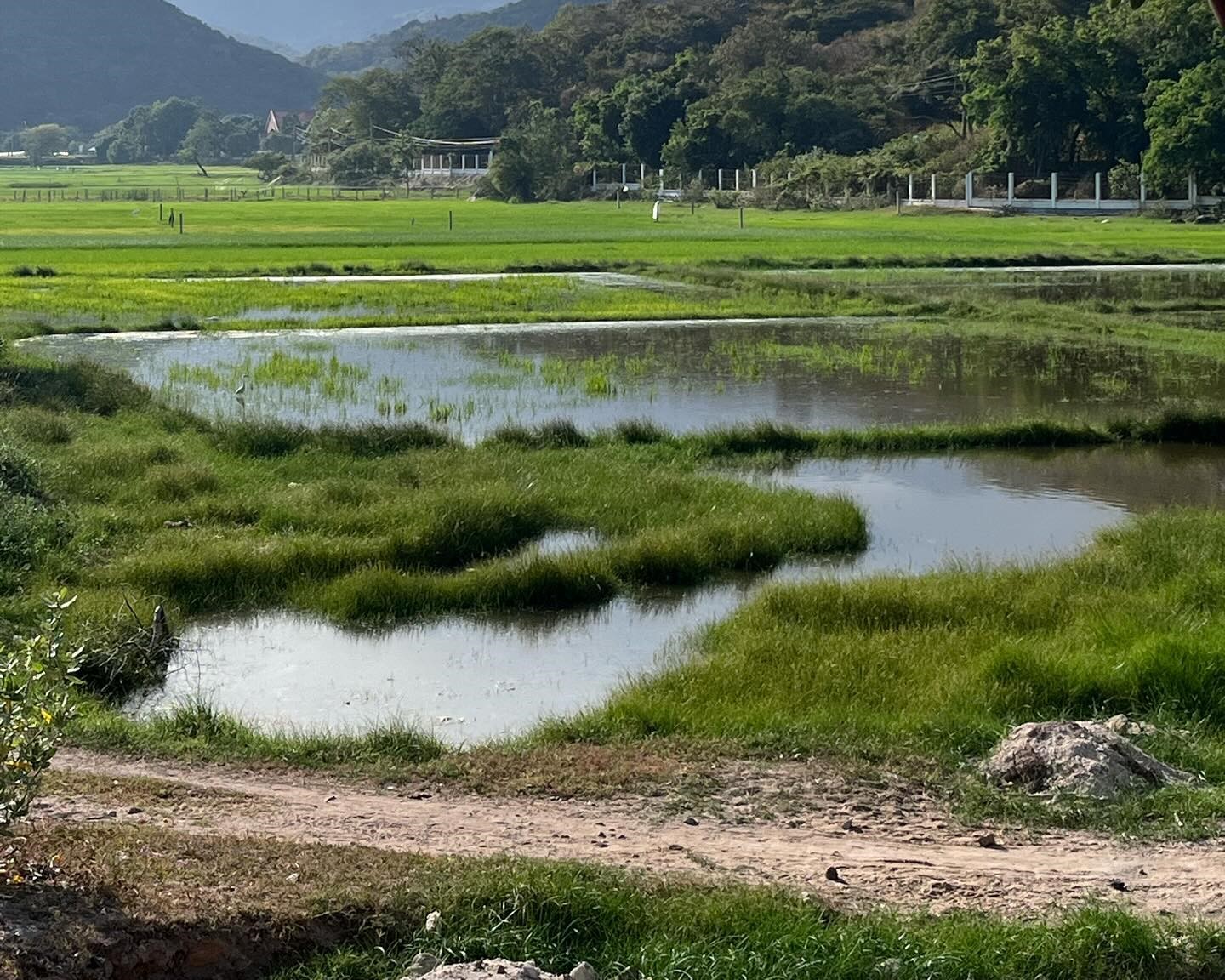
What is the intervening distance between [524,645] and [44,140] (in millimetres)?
177297

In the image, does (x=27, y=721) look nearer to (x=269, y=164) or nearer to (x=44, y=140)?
(x=269, y=164)

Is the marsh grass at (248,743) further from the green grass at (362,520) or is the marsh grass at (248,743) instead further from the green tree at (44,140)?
the green tree at (44,140)

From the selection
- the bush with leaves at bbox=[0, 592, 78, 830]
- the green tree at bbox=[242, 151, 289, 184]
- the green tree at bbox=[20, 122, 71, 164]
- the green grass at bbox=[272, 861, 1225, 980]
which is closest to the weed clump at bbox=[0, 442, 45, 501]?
the bush with leaves at bbox=[0, 592, 78, 830]

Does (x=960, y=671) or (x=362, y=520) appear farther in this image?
(x=362, y=520)

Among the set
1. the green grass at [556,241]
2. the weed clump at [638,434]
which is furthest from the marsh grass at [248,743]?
the green grass at [556,241]

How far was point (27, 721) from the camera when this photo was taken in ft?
16.7

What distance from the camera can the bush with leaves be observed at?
5.03m

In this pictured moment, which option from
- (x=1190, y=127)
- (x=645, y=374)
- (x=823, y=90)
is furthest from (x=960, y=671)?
(x=823, y=90)

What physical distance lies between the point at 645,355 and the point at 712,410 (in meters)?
5.27

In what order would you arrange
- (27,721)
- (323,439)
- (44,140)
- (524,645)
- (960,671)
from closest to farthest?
(27,721) → (960,671) → (524,645) → (323,439) → (44,140)

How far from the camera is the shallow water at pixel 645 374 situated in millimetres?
18922

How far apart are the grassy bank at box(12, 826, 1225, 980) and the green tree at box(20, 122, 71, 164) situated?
17762cm

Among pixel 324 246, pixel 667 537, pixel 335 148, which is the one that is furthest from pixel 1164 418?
pixel 335 148

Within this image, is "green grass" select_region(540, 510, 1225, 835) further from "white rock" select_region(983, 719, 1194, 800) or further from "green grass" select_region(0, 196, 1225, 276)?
"green grass" select_region(0, 196, 1225, 276)
